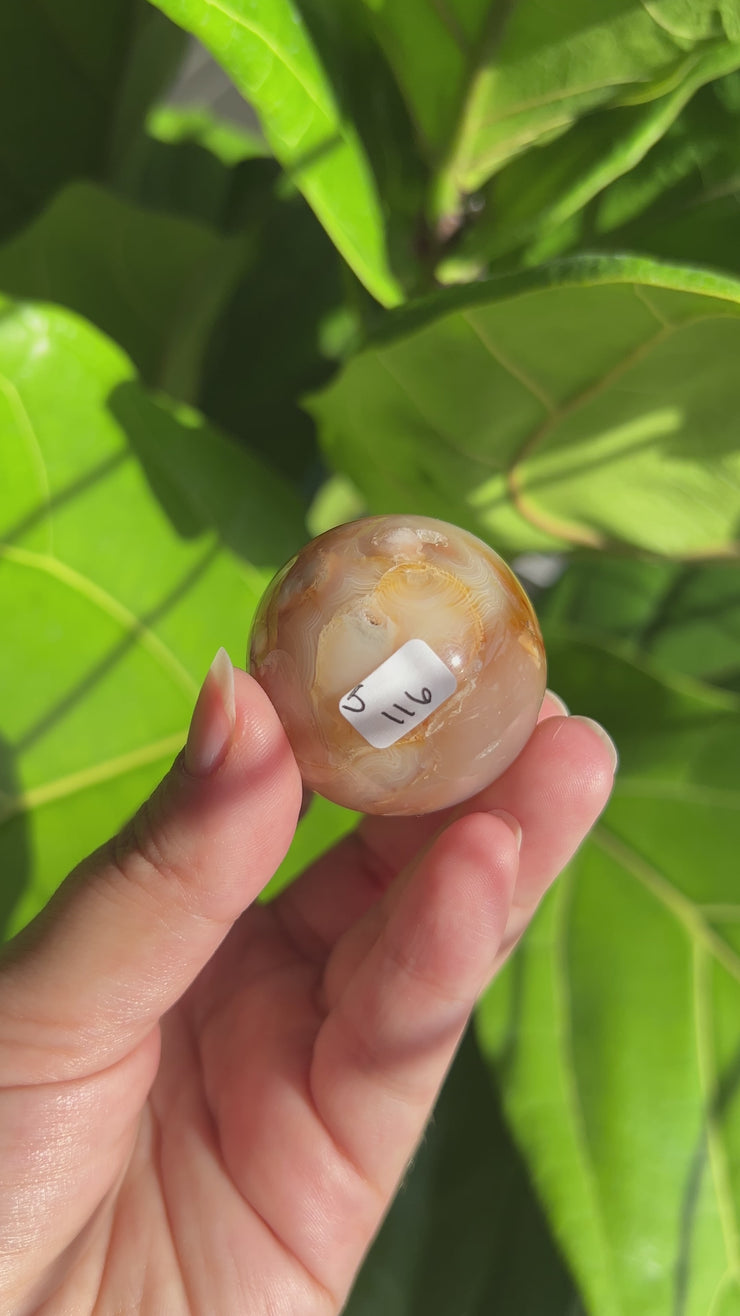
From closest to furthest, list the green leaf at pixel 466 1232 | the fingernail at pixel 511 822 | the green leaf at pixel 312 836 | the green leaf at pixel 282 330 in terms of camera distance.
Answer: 1. the fingernail at pixel 511 822
2. the green leaf at pixel 312 836
3. the green leaf at pixel 466 1232
4. the green leaf at pixel 282 330

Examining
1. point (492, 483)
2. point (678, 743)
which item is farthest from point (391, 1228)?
point (492, 483)

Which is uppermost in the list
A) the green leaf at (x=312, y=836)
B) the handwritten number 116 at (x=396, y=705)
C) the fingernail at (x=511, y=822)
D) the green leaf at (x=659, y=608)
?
the handwritten number 116 at (x=396, y=705)

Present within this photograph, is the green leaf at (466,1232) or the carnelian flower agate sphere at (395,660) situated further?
the green leaf at (466,1232)

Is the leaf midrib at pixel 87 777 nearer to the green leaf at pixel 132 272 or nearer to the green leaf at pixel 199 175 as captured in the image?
the green leaf at pixel 132 272

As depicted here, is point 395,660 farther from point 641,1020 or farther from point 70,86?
point 70,86

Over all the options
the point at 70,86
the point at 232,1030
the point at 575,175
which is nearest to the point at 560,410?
the point at 575,175

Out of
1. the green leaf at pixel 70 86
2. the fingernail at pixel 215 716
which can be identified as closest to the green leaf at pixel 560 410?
the fingernail at pixel 215 716

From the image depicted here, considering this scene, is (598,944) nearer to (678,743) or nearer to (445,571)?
(678,743)
